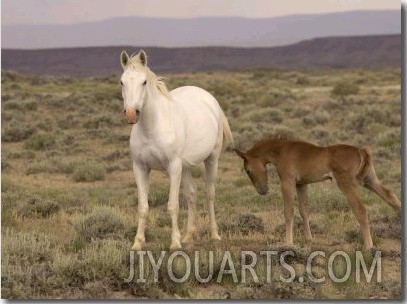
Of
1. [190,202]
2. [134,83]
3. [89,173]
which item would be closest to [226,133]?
[190,202]

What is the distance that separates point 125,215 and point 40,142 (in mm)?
12388

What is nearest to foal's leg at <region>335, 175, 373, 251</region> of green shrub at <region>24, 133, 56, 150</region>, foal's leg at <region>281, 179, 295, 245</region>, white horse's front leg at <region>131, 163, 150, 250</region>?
foal's leg at <region>281, 179, 295, 245</region>

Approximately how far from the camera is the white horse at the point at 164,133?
7.93m

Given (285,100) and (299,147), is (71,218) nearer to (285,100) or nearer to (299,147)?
(299,147)

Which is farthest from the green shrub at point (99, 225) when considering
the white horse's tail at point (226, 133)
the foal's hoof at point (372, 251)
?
the foal's hoof at point (372, 251)

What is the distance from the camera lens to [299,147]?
28.1 ft

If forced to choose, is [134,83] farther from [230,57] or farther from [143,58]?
[230,57]

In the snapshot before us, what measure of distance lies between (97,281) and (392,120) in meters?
21.4

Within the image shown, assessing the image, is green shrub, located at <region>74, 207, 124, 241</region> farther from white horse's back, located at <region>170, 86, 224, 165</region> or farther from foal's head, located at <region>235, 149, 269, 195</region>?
foal's head, located at <region>235, 149, 269, 195</region>

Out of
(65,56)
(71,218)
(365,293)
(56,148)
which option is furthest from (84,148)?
(65,56)

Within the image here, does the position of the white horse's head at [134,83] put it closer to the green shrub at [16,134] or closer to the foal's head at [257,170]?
the foal's head at [257,170]

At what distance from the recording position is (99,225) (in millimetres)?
9781

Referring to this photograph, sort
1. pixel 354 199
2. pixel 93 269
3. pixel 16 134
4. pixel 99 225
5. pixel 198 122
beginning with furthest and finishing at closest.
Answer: pixel 16 134 → pixel 99 225 → pixel 198 122 → pixel 354 199 → pixel 93 269

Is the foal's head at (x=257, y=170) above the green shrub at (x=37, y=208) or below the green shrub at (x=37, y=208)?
above
